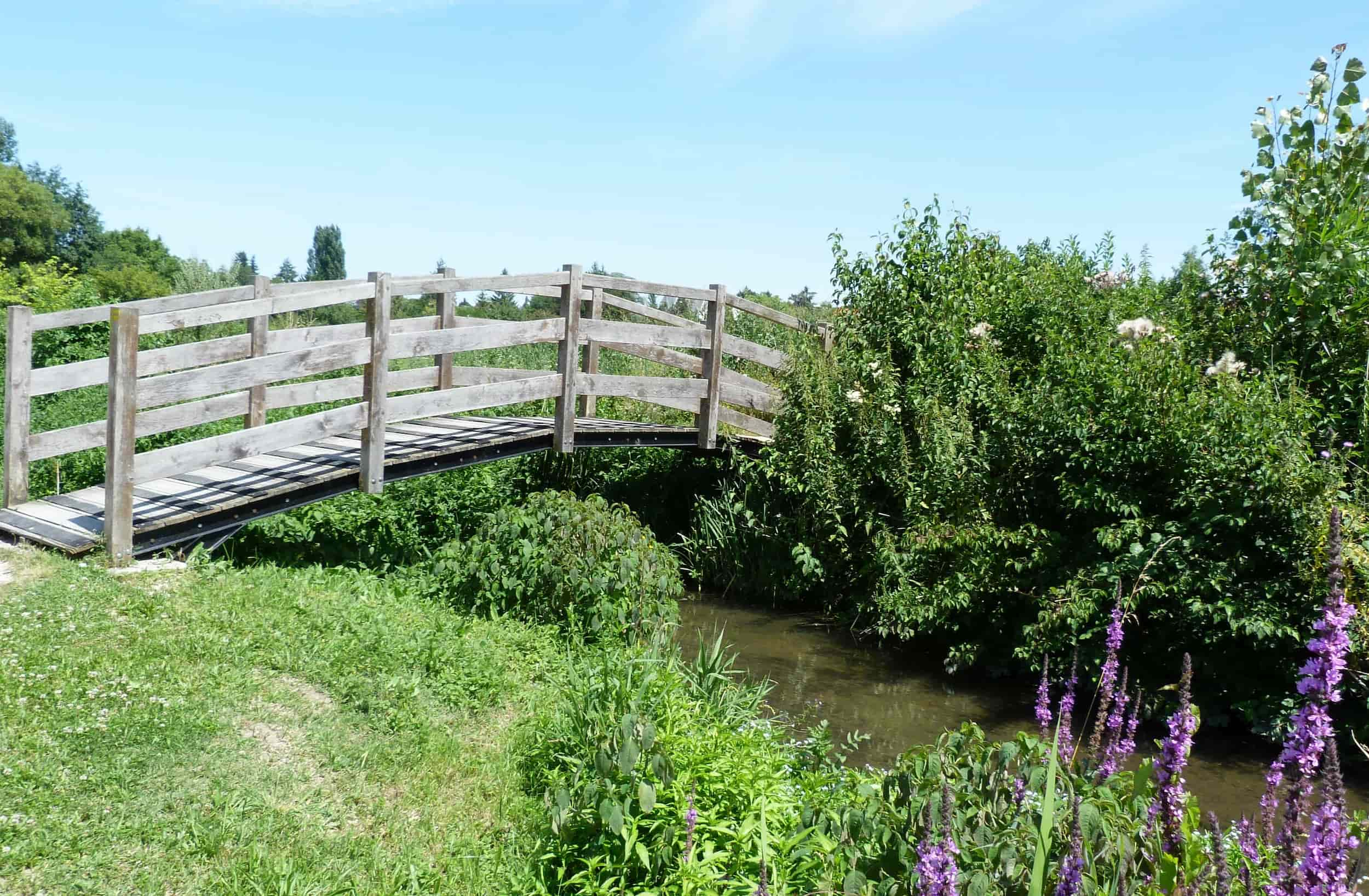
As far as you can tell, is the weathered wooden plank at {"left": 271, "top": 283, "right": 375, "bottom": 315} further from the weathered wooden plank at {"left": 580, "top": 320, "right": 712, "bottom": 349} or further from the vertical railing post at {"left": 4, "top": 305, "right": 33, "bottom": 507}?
the weathered wooden plank at {"left": 580, "top": 320, "right": 712, "bottom": 349}

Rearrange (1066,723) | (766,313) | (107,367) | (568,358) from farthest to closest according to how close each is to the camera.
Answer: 1. (766,313)
2. (568,358)
3. (107,367)
4. (1066,723)

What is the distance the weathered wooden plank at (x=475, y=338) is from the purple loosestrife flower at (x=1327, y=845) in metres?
6.93

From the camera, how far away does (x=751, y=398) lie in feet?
37.1

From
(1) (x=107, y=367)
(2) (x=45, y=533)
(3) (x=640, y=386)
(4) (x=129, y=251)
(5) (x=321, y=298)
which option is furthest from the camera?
(4) (x=129, y=251)

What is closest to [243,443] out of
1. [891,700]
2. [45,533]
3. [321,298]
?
[321,298]

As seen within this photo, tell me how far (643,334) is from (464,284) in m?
2.04

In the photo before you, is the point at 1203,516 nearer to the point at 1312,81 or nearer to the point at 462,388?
the point at 1312,81

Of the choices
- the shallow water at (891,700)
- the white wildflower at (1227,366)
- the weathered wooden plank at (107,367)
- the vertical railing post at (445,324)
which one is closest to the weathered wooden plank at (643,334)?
the vertical railing post at (445,324)

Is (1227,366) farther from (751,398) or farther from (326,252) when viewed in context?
(326,252)

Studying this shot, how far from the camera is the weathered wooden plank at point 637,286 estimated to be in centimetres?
987

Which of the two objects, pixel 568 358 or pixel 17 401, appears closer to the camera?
pixel 17 401

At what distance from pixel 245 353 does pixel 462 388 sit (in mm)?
1817

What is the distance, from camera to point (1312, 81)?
28.5 ft

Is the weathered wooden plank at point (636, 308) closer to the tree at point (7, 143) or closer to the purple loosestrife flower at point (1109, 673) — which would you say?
the purple loosestrife flower at point (1109, 673)
